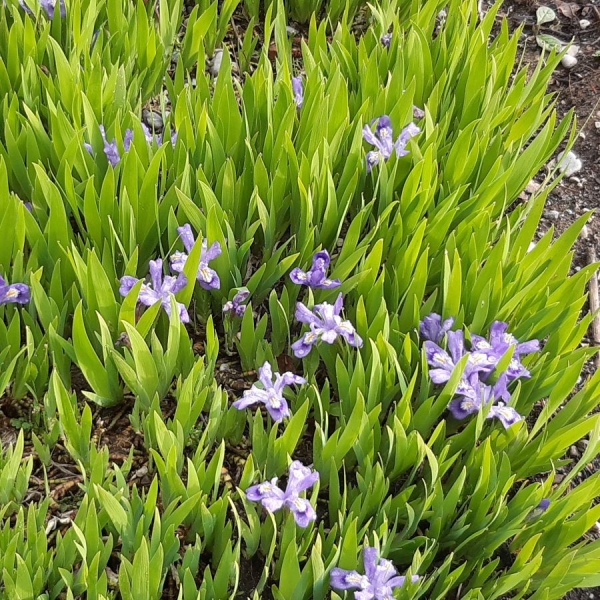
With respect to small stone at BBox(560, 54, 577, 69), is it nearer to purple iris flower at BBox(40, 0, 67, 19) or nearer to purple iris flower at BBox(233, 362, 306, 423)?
→ purple iris flower at BBox(40, 0, 67, 19)

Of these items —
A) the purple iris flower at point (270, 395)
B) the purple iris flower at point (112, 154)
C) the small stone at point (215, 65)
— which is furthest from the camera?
the small stone at point (215, 65)

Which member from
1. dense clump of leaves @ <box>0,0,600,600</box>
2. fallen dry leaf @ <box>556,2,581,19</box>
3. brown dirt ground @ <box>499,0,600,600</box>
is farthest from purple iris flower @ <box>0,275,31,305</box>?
fallen dry leaf @ <box>556,2,581,19</box>

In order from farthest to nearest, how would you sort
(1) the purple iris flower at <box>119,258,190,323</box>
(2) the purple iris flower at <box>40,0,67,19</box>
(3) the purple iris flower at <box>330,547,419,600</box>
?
(2) the purple iris flower at <box>40,0,67,19</box> < (1) the purple iris flower at <box>119,258,190,323</box> < (3) the purple iris flower at <box>330,547,419,600</box>

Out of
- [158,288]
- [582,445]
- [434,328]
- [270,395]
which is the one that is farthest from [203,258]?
[582,445]

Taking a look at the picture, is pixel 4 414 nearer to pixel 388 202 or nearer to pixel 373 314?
pixel 373 314

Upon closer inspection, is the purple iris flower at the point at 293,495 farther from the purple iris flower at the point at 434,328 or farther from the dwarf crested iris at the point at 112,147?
the dwarf crested iris at the point at 112,147

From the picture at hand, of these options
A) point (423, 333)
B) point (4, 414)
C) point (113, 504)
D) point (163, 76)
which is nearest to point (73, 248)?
point (4, 414)

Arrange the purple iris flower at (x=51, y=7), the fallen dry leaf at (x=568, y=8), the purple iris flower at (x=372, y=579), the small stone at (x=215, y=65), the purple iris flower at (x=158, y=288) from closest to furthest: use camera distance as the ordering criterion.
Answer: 1. the purple iris flower at (x=372, y=579)
2. the purple iris flower at (x=158, y=288)
3. the purple iris flower at (x=51, y=7)
4. the small stone at (x=215, y=65)
5. the fallen dry leaf at (x=568, y=8)

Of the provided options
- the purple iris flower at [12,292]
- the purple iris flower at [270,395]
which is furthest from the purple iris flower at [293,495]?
the purple iris flower at [12,292]
